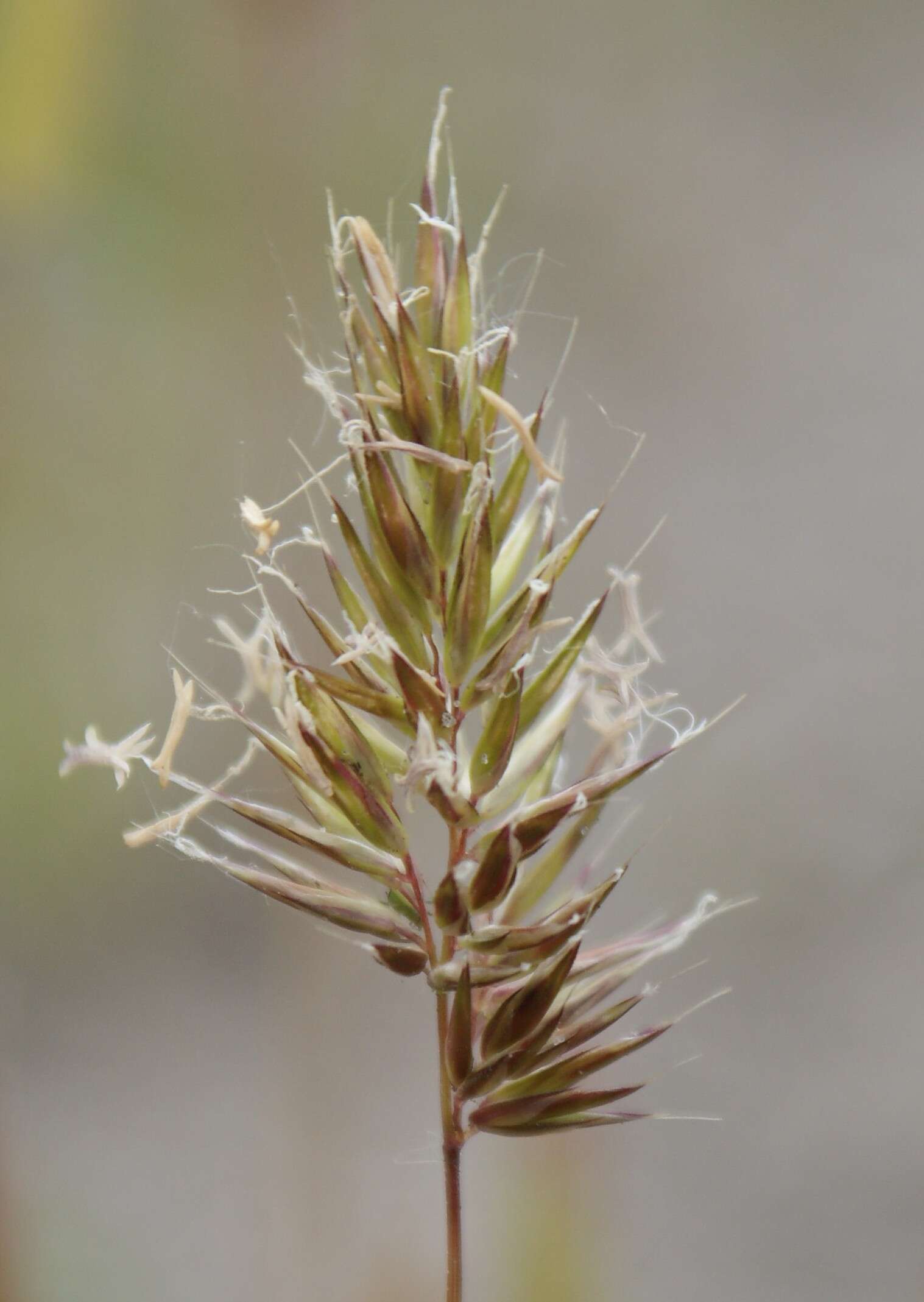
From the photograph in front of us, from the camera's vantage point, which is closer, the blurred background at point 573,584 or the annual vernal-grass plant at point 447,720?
the annual vernal-grass plant at point 447,720

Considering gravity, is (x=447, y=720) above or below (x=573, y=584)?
below

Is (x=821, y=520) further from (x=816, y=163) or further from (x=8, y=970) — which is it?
(x=8, y=970)

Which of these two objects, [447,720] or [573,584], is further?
[573,584]

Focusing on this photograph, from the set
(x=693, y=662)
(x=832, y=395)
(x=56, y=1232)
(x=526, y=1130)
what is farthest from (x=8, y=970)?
(x=832, y=395)

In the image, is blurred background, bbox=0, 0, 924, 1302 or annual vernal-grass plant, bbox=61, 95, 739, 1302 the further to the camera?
blurred background, bbox=0, 0, 924, 1302
